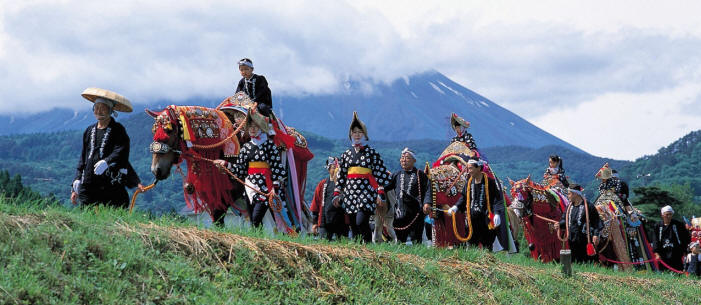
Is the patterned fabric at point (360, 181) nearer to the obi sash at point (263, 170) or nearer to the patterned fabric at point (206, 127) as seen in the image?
the obi sash at point (263, 170)

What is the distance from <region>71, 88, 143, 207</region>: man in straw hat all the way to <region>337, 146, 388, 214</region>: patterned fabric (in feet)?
9.95

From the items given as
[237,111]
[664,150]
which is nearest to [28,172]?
[664,150]

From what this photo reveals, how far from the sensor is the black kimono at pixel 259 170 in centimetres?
1084

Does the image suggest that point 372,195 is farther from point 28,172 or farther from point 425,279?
point 28,172

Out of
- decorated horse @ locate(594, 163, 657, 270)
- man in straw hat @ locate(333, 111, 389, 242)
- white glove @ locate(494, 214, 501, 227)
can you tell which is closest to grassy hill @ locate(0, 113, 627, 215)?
decorated horse @ locate(594, 163, 657, 270)

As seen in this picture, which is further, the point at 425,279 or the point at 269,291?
the point at 425,279

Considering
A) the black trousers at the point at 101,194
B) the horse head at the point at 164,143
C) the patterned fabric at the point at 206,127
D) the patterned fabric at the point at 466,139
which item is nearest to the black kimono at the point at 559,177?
the patterned fabric at the point at 466,139

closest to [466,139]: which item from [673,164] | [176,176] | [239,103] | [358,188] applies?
[358,188]

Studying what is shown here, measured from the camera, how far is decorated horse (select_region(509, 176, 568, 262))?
14875 millimetres

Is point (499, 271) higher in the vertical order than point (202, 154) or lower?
lower

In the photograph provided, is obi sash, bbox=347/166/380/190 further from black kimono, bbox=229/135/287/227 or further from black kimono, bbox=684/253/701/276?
black kimono, bbox=684/253/701/276

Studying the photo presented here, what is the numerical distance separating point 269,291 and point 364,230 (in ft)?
15.5

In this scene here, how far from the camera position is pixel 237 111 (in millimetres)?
11852

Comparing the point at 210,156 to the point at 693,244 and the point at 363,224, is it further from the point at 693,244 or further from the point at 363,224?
the point at 693,244
